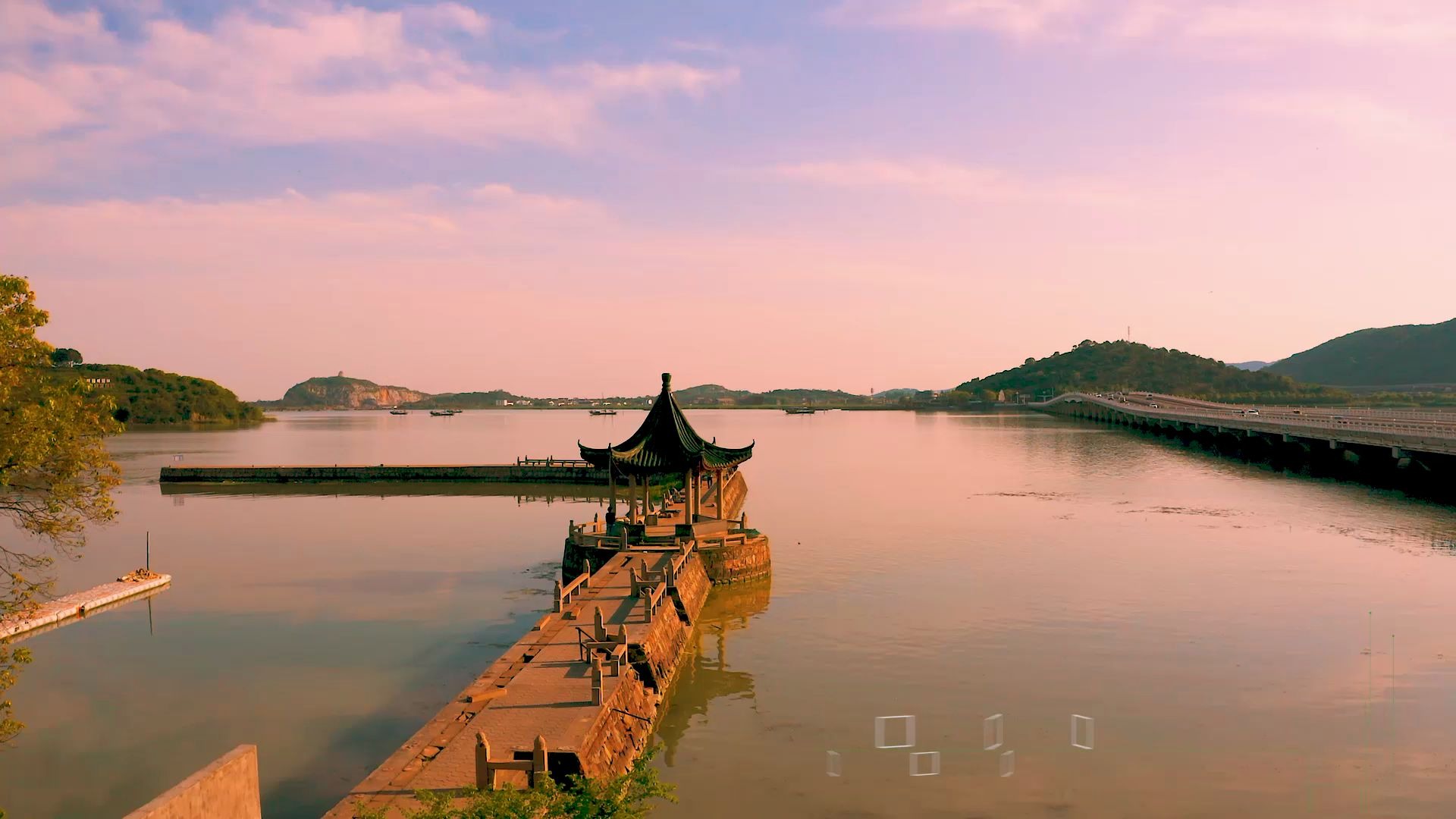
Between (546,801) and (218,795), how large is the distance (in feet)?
13.5

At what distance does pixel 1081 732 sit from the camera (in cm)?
2003

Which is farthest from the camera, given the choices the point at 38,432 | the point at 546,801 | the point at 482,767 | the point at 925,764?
the point at 925,764

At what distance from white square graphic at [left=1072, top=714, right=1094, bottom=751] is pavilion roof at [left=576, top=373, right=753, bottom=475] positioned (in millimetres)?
17625

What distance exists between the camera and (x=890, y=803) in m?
17.0

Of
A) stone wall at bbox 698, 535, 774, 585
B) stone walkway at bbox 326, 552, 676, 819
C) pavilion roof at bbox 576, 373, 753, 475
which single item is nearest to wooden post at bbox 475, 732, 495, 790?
stone walkway at bbox 326, 552, 676, 819

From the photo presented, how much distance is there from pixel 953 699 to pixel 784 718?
4.29 meters

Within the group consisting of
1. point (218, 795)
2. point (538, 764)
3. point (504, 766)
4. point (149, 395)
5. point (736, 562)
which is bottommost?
point (736, 562)

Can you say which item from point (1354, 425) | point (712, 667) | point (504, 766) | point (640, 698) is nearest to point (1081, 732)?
point (640, 698)

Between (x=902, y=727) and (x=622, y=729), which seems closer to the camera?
(x=622, y=729)

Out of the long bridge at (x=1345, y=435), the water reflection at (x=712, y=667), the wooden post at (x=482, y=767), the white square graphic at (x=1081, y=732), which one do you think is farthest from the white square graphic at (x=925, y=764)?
the long bridge at (x=1345, y=435)

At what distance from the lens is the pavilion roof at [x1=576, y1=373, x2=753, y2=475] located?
3500 centimetres

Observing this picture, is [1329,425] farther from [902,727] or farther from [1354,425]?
[902,727]

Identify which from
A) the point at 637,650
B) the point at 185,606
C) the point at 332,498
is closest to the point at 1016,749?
the point at 637,650

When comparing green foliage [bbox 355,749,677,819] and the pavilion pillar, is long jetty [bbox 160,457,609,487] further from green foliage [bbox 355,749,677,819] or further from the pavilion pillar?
green foliage [bbox 355,749,677,819]
